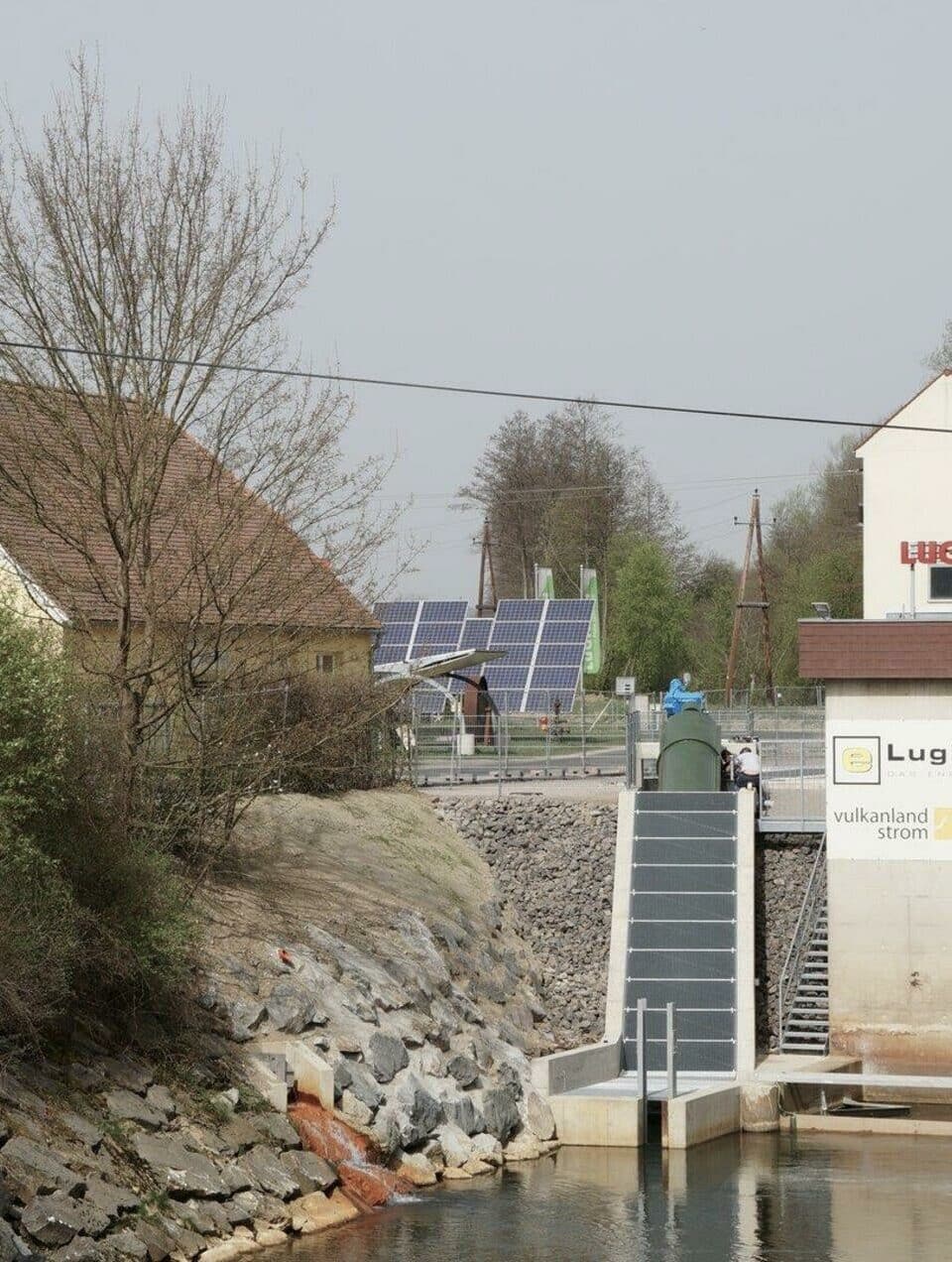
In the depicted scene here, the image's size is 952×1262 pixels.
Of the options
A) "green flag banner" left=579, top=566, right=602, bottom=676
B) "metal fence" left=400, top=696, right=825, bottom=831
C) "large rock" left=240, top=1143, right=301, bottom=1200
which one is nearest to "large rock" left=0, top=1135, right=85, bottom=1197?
"large rock" left=240, top=1143, right=301, bottom=1200

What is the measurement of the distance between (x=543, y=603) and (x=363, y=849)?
2718 cm

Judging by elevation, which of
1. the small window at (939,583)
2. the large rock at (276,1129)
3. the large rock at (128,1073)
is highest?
the small window at (939,583)

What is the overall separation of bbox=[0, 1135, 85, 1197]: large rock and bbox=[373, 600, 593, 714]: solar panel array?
114 ft

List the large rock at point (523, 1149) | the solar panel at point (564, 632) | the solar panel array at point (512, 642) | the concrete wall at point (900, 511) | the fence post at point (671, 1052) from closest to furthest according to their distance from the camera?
the large rock at point (523, 1149), the fence post at point (671, 1052), the concrete wall at point (900, 511), the solar panel array at point (512, 642), the solar panel at point (564, 632)

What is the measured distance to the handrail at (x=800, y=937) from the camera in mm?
30188

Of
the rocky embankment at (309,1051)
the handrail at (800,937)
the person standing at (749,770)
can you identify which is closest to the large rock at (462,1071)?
the rocky embankment at (309,1051)

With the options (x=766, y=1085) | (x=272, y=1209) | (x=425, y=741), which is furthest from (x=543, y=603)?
(x=272, y=1209)

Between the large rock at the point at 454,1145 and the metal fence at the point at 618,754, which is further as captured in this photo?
the metal fence at the point at 618,754

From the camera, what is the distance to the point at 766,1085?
26797 millimetres

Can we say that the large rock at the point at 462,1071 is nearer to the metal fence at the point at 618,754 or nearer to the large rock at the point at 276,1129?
the large rock at the point at 276,1129

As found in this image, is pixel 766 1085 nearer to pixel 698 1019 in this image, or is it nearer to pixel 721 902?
pixel 698 1019

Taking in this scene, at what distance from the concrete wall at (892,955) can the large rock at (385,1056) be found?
27.5 ft

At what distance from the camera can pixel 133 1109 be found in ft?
66.0

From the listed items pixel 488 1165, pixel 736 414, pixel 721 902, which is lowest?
pixel 488 1165
